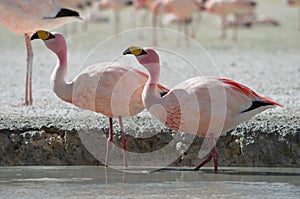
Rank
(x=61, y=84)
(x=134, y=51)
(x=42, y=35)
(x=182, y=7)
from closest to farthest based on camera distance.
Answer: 1. (x=134, y=51)
2. (x=61, y=84)
3. (x=42, y=35)
4. (x=182, y=7)

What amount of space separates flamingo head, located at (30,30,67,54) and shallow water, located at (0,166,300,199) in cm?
100

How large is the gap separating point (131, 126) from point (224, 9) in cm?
1108

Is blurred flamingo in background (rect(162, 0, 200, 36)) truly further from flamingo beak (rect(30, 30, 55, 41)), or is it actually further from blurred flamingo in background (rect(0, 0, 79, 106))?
flamingo beak (rect(30, 30, 55, 41))

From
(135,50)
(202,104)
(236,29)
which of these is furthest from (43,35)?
(236,29)

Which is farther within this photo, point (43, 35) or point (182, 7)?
point (182, 7)

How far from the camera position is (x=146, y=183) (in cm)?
577

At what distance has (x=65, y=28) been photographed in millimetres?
18188

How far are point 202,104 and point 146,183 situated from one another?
2.19 feet

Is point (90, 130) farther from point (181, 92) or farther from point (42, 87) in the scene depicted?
point (42, 87)

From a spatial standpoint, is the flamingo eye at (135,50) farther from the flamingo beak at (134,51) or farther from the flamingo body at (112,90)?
the flamingo body at (112,90)

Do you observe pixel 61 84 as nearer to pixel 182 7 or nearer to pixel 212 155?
pixel 212 155

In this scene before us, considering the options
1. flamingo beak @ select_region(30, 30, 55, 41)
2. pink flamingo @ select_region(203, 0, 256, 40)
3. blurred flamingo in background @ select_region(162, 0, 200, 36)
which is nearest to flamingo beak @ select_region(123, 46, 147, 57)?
flamingo beak @ select_region(30, 30, 55, 41)

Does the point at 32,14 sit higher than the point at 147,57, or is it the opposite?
the point at 32,14

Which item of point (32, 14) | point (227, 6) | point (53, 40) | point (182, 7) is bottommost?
point (53, 40)
